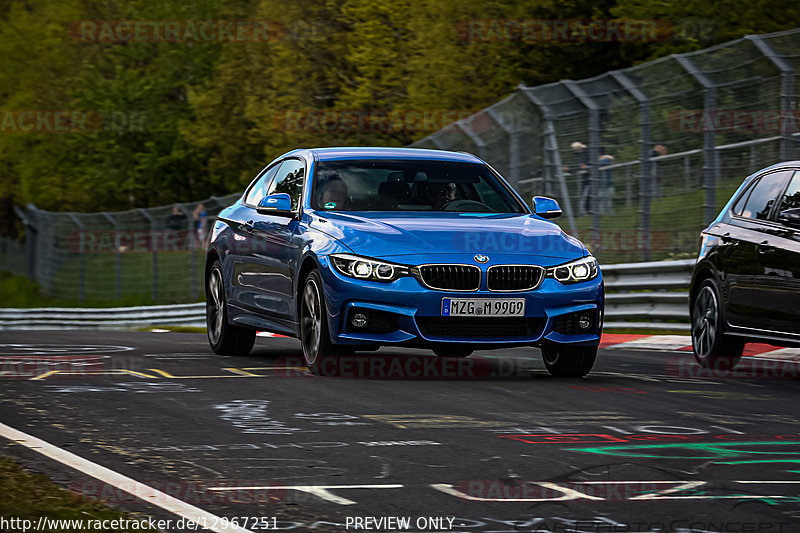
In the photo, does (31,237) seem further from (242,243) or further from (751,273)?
(751,273)

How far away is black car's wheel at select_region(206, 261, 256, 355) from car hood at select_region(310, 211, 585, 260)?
2.28 metres

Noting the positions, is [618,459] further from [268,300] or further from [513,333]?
[268,300]

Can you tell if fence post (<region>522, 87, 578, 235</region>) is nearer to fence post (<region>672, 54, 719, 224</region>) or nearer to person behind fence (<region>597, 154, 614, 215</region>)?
person behind fence (<region>597, 154, 614, 215</region>)

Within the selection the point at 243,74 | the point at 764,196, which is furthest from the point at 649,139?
the point at 243,74

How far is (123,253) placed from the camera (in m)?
34.4

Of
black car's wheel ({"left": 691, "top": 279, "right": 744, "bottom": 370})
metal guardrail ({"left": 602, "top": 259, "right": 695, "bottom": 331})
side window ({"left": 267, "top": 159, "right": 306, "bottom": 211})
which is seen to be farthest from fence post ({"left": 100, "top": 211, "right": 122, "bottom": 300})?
black car's wheel ({"left": 691, "top": 279, "right": 744, "bottom": 370})

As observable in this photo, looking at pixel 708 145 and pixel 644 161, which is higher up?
pixel 708 145

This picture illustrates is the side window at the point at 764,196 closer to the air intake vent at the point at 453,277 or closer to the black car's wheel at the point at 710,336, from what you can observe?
the black car's wheel at the point at 710,336

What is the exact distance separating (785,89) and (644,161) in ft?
9.03

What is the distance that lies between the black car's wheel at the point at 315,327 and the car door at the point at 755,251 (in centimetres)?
330

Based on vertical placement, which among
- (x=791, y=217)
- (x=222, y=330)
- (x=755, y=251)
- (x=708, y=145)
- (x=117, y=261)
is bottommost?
(x=117, y=261)

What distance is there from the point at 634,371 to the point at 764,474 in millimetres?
5225

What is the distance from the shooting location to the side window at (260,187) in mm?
13008

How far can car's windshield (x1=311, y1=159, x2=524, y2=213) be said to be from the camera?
11398mm
